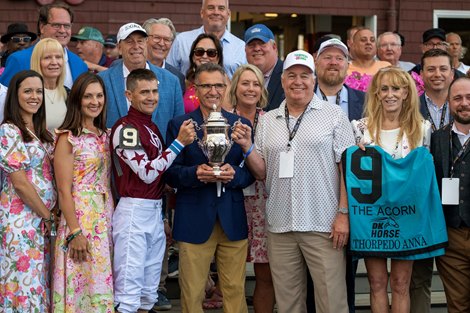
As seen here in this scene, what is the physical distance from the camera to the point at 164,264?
6777mm

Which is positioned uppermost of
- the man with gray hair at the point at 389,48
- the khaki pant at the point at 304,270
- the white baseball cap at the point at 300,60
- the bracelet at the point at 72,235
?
the man with gray hair at the point at 389,48

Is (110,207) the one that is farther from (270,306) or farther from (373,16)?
(373,16)

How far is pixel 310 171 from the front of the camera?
5746 millimetres

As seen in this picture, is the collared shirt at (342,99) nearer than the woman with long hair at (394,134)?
No

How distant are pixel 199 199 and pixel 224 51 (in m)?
2.36

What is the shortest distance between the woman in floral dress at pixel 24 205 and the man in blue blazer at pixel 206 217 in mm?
873

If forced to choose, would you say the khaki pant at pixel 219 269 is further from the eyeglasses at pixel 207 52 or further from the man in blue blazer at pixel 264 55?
the eyeglasses at pixel 207 52

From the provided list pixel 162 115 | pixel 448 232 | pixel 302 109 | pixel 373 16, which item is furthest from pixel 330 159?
pixel 373 16

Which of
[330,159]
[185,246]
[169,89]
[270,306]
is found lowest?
[270,306]

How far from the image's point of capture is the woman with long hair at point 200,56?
6.97 meters

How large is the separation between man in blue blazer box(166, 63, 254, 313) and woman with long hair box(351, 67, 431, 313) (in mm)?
820

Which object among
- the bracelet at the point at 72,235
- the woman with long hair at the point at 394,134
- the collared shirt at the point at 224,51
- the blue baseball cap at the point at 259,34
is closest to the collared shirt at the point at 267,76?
the blue baseball cap at the point at 259,34

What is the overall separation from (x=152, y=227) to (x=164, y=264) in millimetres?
1141

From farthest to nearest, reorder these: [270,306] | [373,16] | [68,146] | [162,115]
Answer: [373,16] → [162,115] → [270,306] → [68,146]
